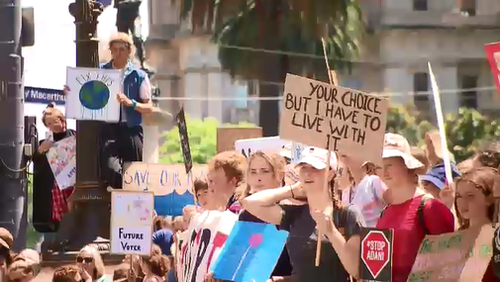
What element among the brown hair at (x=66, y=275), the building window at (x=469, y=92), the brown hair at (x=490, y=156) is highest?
the building window at (x=469, y=92)

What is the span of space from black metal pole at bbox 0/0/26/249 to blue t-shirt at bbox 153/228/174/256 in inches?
104

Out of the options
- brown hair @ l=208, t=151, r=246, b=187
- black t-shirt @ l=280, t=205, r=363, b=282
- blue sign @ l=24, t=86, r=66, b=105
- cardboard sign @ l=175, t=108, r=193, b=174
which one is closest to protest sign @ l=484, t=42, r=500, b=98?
black t-shirt @ l=280, t=205, r=363, b=282

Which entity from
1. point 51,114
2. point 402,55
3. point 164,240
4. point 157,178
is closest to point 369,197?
point 164,240

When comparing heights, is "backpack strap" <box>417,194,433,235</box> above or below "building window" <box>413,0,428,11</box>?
below

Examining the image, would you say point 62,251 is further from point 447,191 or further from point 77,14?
point 447,191

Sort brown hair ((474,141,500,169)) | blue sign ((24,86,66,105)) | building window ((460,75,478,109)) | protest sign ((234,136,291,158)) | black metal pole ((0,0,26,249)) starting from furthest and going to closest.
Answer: building window ((460,75,478,109)) → blue sign ((24,86,66,105)) → black metal pole ((0,0,26,249)) → protest sign ((234,136,291,158)) → brown hair ((474,141,500,169))

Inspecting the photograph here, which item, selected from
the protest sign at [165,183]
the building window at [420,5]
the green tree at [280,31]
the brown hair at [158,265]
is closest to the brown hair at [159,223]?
the protest sign at [165,183]

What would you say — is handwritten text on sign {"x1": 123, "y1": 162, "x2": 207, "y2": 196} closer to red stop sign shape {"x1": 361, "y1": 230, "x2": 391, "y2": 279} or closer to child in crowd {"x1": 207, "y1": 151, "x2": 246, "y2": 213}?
child in crowd {"x1": 207, "y1": 151, "x2": 246, "y2": 213}

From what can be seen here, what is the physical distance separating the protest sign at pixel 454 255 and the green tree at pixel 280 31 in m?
16.5

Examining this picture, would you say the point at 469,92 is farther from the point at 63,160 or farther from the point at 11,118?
the point at 11,118

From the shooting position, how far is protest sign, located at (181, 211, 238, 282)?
5707 mm

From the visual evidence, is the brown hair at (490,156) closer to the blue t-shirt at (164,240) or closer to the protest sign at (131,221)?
the protest sign at (131,221)

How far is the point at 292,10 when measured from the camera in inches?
870

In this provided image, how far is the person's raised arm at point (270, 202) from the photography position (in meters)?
5.36
